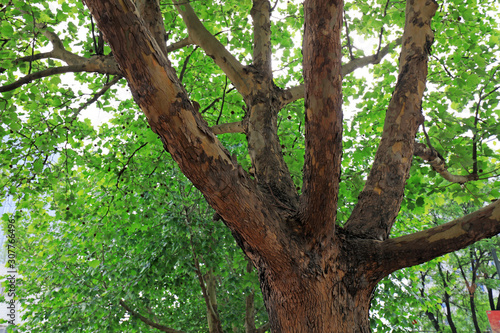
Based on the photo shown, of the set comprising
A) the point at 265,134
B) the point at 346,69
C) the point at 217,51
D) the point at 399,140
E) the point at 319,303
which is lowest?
the point at 319,303

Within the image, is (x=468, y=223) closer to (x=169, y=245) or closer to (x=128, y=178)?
(x=128, y=178)

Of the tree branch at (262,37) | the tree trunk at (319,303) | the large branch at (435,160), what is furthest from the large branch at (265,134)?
the large branch at (435,160)

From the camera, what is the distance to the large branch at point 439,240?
5.97 feet

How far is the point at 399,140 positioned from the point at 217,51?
1.80 meters

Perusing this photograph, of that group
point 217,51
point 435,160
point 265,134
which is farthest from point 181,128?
point 435,160

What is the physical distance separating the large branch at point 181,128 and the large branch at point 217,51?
144cm

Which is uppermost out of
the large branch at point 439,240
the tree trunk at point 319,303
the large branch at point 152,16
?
the large branch at point 152,16

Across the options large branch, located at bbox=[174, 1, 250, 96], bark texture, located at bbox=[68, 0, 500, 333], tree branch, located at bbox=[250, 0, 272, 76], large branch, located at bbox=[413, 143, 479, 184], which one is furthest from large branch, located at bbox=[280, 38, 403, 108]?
large branch, located at bbox=[413, 143, 479, 184]

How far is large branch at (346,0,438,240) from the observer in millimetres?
2268

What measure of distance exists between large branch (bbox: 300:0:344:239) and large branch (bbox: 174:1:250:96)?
1318 millimetres

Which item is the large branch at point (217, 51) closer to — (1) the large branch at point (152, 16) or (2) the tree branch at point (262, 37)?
(2) the tree branch at point (262, 37)

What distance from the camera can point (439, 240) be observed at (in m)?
1.89

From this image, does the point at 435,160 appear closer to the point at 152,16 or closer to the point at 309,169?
the point at 309,169

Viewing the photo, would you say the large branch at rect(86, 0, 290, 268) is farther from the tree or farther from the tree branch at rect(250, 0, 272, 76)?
the tree branch at rect(250, 0, 272, 76)
